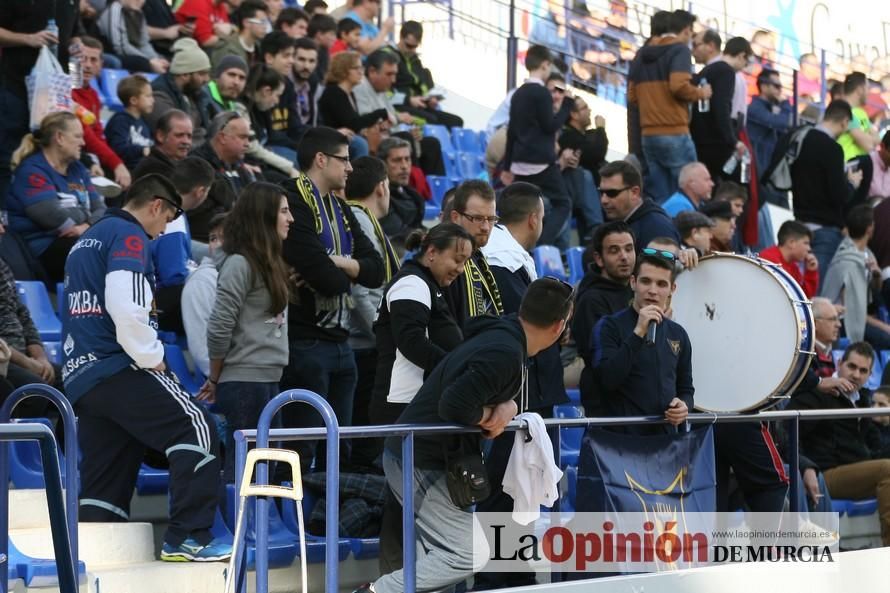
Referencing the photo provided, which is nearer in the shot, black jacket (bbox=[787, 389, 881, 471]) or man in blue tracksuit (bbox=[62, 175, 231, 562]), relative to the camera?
man in blue tracksuit (bbox=[62, 175, 231, 562])

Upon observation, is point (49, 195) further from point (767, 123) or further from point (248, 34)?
point (767, 123)

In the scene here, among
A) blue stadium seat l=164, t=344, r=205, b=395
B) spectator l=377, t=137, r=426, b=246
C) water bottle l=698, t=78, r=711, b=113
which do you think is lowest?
blue stadium seat l=164, t=344, r=205, b=395

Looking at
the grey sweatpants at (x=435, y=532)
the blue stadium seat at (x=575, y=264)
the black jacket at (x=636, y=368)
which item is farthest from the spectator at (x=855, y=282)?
the grey sweatpants at (x=435, y=532)

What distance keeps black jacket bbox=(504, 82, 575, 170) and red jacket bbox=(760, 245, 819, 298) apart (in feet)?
6.04

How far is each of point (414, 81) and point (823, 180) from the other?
161 inches

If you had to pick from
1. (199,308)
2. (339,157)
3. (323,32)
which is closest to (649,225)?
(339,157)

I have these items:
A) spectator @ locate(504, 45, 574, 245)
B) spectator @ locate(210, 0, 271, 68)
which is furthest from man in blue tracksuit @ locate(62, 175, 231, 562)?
spectator @ locate(210, 0, 271, 68)

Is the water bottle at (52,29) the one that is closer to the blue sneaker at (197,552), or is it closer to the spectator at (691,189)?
the spectator at (691,189)

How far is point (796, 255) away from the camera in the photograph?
36.2ft

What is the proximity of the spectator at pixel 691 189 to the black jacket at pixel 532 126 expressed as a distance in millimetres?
1292

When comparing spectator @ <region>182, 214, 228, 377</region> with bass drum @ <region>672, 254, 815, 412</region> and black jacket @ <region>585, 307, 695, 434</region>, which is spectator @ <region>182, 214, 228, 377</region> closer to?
black jacket @ <region>585, 307, 695, 434</region>

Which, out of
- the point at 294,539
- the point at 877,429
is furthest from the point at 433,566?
the point at 877,429

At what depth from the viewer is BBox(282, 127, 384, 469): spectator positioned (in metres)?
6.95

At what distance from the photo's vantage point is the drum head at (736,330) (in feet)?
24.7
